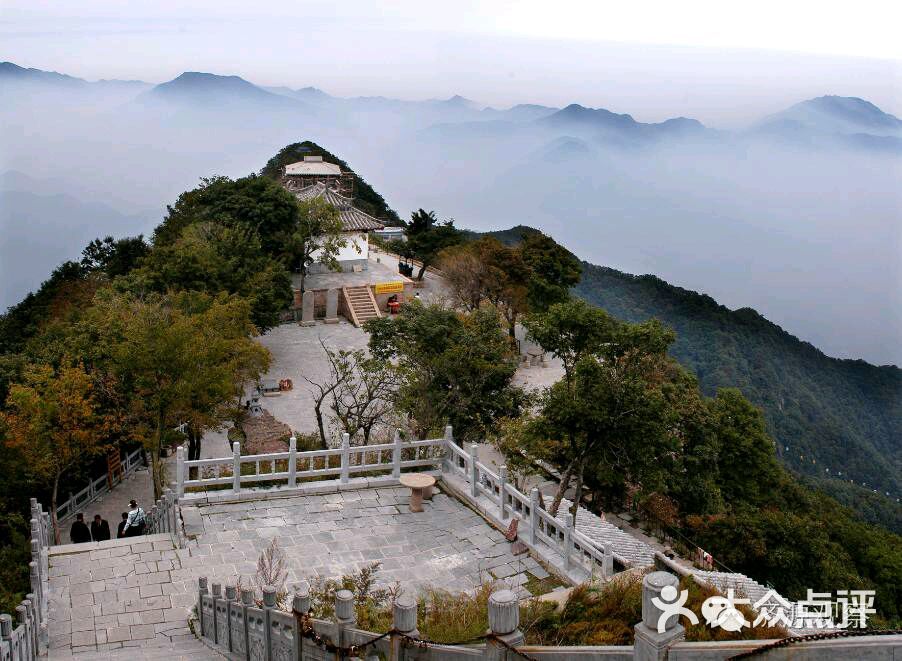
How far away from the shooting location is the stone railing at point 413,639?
4367mm

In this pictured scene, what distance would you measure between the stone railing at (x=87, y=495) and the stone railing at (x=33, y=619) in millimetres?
5436

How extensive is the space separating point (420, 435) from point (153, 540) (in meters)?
6.79

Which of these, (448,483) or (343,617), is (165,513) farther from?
(343,617)

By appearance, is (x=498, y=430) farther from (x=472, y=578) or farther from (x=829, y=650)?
Answer: (x=829, y=650)

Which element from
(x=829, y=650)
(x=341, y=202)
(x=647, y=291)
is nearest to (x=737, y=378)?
(x=647, y=291)

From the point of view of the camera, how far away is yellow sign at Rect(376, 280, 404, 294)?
37.2 meters

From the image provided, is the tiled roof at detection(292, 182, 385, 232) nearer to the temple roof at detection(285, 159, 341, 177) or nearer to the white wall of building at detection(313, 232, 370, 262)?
the white wall of building at detection(313, 232, 370, 262)

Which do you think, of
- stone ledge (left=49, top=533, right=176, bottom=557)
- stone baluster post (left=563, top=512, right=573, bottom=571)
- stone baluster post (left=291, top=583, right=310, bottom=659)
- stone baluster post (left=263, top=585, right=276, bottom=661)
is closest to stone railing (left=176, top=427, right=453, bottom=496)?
stone ledge (left=49, top=533, right=176, bottom=557)

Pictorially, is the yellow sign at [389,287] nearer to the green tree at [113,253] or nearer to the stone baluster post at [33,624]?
the green tree at [113,253]

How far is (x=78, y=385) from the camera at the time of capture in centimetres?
1764

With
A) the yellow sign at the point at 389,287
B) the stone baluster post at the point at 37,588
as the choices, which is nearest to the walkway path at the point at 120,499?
the stone baluster post at the point at 37,588

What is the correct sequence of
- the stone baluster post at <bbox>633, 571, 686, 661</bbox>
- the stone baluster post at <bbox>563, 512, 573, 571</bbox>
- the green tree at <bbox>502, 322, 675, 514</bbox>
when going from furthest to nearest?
the green tree at <bbox>502, 322, 675, 514</bbox>, the stone baluster post at <bbox>563, 512, 573, 571</bbox>, the stone baluster post at <bbox>633, 571, 686, 661</bbox>

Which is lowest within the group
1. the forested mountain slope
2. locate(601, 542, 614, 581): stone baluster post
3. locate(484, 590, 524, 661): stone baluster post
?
the forested mountain slope

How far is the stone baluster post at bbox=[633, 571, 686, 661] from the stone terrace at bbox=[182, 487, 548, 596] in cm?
658
